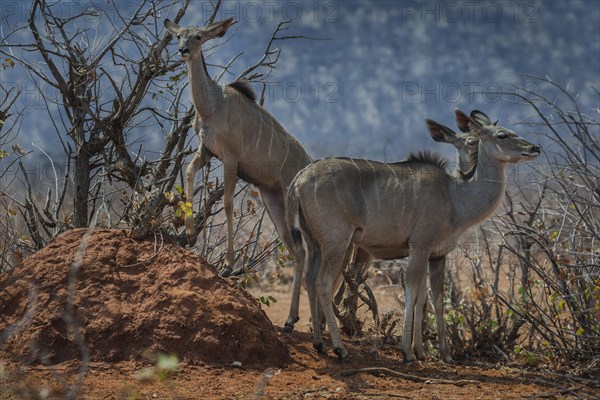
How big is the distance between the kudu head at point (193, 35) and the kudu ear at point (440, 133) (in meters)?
2.08

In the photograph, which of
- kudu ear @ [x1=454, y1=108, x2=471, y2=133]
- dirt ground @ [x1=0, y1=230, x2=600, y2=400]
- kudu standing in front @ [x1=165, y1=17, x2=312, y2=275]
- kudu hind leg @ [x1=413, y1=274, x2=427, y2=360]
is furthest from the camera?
kudu ear @ [x1=454, y1=108, x2=471, y2=133]

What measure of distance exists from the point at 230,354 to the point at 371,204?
1729 millimetres

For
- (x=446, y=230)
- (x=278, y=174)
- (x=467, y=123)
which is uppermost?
(x=467, y=123)

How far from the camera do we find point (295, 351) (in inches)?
284

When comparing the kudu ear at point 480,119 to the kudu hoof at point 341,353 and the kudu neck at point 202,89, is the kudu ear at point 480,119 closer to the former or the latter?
the kudu neck at point 202,89

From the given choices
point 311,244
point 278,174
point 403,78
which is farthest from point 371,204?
point 403,78

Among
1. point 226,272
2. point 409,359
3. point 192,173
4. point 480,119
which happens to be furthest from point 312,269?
point 480,119

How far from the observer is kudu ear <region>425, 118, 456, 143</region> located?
8398 mm

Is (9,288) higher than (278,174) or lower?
lower

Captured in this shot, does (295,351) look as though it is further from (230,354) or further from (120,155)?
(120,155)

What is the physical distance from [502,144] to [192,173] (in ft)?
8.79

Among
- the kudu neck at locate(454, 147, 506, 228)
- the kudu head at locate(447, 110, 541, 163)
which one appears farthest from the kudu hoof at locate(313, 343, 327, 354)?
the kudu head at locate(447, 110, 541, 163)

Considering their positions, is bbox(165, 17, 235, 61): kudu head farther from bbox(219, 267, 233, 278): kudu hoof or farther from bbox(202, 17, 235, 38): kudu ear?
bbox(219, 267, 233, 278): kudu hoof

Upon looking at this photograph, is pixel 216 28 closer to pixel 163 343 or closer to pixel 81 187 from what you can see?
pixel 81 187
